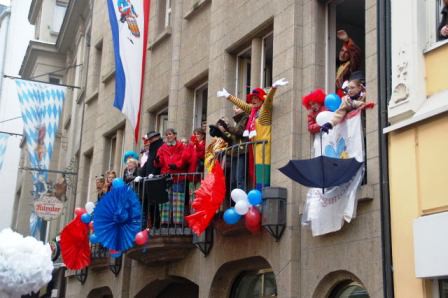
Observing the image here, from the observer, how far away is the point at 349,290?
10930 millimetres

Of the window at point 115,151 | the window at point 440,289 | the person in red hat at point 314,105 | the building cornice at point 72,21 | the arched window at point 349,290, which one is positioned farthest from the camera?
the building cornice at point 72,21

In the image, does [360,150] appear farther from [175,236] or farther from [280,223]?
[175,236]

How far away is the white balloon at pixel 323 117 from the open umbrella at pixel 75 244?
24.8ft

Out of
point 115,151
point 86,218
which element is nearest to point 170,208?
point 86,218

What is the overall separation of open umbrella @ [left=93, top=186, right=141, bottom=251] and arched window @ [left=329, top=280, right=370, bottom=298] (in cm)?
429

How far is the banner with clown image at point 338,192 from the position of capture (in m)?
10.2

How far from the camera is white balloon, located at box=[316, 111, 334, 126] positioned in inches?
429

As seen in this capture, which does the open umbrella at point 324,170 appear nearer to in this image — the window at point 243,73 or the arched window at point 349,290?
the arched window at point 349,290

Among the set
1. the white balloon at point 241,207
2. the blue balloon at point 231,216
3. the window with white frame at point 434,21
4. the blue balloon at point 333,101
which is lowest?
the blue balloon at point 231,216

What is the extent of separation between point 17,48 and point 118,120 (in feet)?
Answer: 104

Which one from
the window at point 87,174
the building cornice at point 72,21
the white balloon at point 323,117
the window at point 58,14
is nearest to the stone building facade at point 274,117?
the white balloon at point 323,117

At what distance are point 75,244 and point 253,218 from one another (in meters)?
6.67

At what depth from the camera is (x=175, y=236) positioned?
14117 millimetres

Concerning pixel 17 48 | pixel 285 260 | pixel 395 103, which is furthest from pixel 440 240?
pixel 17 48
